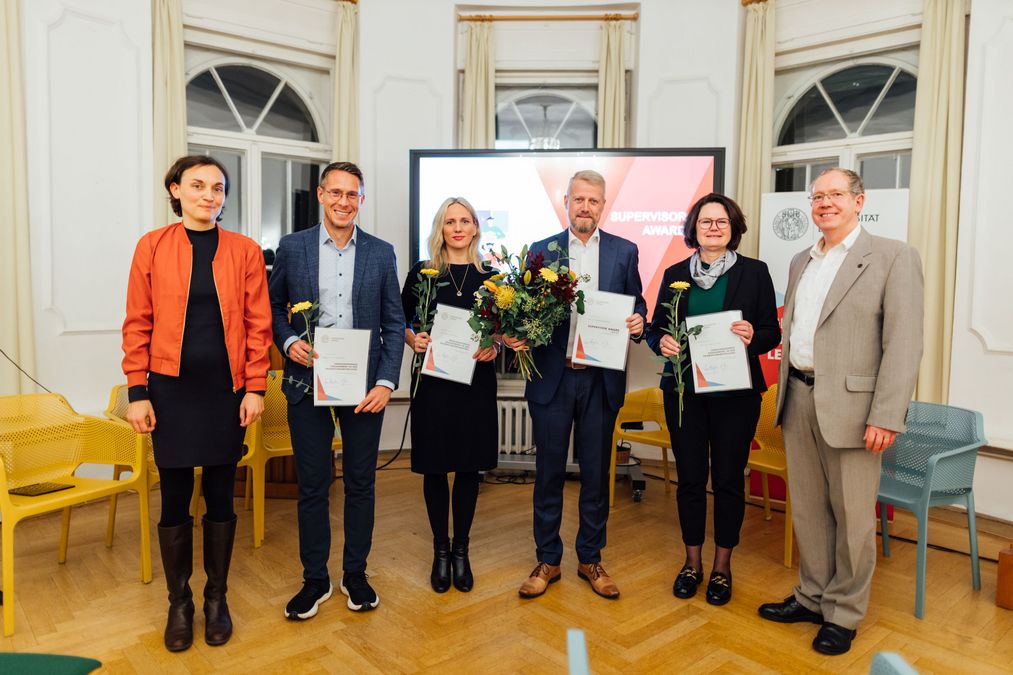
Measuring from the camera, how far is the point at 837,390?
2.35 meters

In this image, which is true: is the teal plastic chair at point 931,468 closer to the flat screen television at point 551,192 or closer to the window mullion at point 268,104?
the flat screen television at point 551,192

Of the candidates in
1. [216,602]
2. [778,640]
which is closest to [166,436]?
[216,602]

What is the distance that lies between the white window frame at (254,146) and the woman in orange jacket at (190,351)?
2.82 meters

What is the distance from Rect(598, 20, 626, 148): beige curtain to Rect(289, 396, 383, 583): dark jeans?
10.9 ft

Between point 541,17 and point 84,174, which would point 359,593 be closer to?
point 84,174

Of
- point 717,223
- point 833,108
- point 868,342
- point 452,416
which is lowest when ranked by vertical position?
point 452,416

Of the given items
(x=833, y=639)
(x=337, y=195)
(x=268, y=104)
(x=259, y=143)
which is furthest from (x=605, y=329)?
(x=268, y=104)

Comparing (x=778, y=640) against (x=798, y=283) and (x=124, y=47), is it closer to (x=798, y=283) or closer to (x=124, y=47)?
(x=798, y=283)

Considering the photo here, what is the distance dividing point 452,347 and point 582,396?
572 mm

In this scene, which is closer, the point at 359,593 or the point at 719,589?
the point at 359,593

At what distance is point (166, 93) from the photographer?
14.2 feet

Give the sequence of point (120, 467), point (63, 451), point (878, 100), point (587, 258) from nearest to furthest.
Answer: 1. point (587, 258)
2. point (63, 451)
3. point (120, 467)
4. point (878, 100)

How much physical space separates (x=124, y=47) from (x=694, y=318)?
12.5 ft

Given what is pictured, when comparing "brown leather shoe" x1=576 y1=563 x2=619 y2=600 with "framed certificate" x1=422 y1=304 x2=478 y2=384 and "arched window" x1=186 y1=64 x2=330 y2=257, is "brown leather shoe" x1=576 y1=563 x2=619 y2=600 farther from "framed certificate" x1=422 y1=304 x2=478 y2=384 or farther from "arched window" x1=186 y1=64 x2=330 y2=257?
"arched window" x1=186 y1=64 x2=330 y2=257
